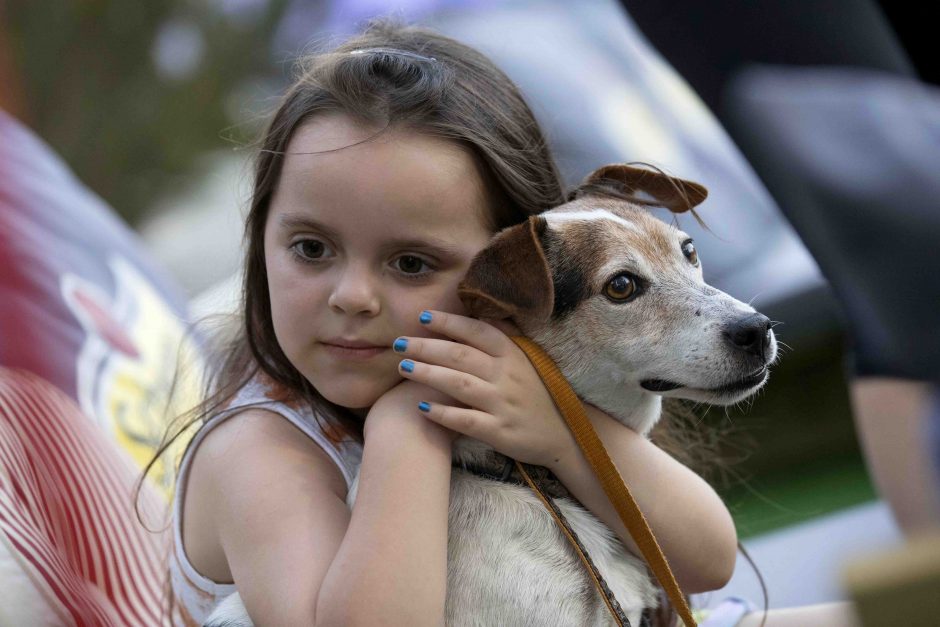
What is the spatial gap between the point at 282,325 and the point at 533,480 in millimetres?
348

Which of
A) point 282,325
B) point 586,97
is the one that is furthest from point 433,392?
point 586,97

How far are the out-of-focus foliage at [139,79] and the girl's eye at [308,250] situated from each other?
13.4 feet

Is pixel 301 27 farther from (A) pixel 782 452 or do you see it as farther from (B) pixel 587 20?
(A) pixel 782 452

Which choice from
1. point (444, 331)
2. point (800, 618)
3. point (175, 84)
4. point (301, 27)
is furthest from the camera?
point (175, 84)

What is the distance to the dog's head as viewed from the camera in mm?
1004

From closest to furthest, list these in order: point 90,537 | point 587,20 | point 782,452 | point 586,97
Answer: point 90,537, point 782,452, point 586,97, point 587,20

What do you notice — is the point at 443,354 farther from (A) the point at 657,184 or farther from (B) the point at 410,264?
(A) the point at 657,184

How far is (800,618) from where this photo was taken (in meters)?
1.31

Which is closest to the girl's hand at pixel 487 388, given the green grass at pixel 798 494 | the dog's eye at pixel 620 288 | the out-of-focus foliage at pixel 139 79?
the dog's eye at pixel 620 288

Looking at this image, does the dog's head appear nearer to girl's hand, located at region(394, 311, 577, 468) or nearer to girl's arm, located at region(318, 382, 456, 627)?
girl's hand, located at region(394, 311, 577, 468)

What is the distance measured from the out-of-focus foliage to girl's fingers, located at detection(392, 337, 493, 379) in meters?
4.21

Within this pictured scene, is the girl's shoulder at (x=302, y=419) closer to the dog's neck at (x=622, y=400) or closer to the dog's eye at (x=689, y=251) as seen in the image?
the dog's neck at (x=622, y=400)

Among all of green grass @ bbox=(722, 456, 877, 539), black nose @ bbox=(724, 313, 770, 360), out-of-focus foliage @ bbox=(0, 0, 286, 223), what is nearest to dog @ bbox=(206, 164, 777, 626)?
black nose @ bbox=(724, 313, 770, 360)

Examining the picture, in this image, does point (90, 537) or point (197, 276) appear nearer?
point (90, 537)
